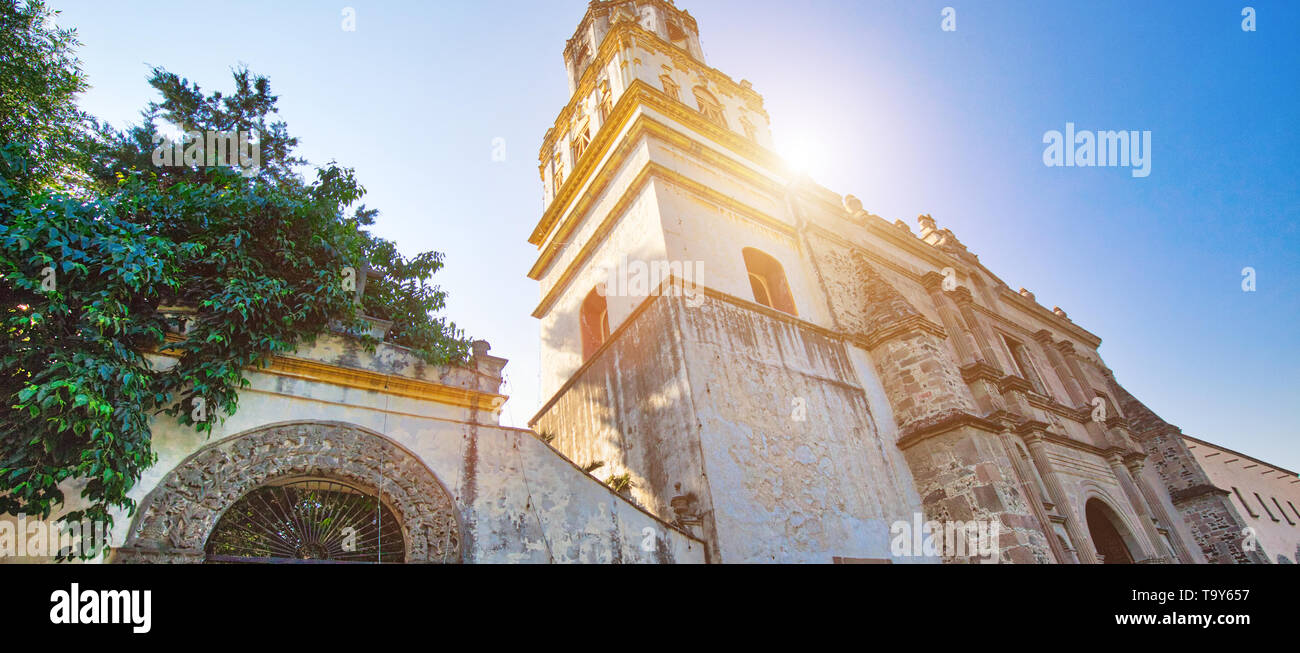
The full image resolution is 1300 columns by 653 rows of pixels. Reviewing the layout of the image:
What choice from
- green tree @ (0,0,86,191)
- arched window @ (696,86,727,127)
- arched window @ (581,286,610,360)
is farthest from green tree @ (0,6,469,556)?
arched window @ (696,86,727,127)

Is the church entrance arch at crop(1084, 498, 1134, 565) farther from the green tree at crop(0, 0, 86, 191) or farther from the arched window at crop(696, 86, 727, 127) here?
the green tree at crop(0, 0, 86, 191)

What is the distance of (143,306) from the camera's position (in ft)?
16.5

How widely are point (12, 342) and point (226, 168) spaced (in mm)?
3263

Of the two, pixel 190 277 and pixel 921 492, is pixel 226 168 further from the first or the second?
pixel 921 492

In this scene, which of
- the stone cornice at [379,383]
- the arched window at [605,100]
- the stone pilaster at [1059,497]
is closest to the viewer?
the stone cornice at [379,383]

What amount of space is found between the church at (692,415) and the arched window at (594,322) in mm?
68

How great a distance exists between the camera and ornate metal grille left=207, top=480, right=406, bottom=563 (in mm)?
4906

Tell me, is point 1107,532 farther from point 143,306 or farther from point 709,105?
point 143,306

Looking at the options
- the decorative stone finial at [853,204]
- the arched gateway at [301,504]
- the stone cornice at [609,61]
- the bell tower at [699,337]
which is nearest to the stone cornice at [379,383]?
the arched gateway at [301,504]

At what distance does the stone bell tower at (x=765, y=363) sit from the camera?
8.17 metres

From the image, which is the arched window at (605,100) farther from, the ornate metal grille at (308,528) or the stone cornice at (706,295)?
the ornate metal grille at (308,528)
